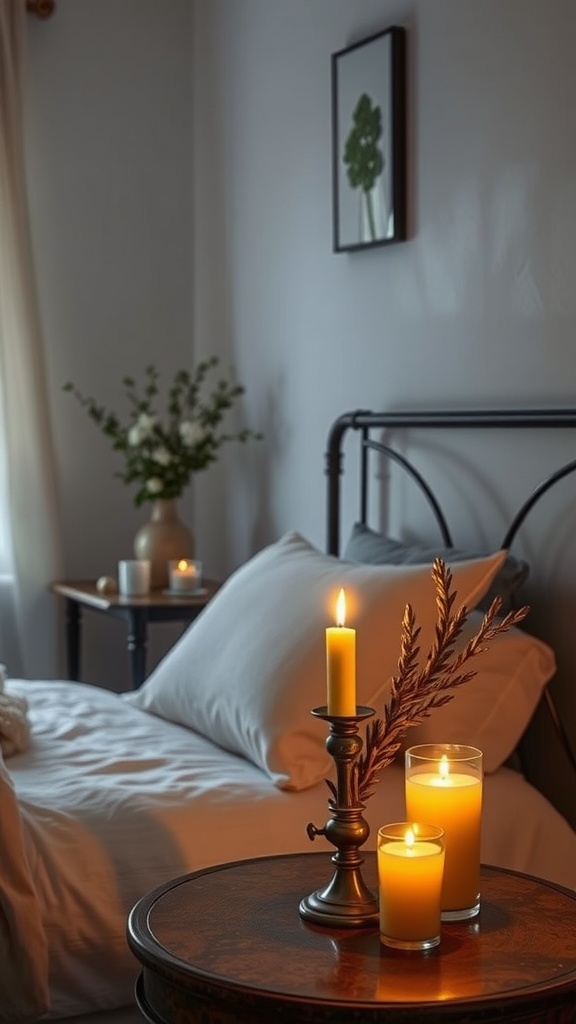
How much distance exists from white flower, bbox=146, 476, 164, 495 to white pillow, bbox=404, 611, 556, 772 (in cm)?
143

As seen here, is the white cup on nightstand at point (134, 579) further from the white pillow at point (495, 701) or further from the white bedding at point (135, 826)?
the white pillow at point (495, 701)

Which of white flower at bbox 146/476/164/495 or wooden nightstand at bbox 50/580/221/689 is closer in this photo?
wooden nightstand at bbox 50/580/221/689

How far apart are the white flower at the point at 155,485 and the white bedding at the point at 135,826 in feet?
3.99

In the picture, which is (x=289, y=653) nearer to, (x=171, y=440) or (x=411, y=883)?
(x=411, y=883)

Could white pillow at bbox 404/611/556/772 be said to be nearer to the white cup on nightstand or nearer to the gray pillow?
the gray pillow

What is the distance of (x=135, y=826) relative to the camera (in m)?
1.97

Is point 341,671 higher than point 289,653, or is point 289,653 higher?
point 341,671

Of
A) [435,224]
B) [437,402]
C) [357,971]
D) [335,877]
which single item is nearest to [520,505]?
[437,402]

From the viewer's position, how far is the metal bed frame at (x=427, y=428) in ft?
7.80

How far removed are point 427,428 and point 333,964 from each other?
1.57 meters

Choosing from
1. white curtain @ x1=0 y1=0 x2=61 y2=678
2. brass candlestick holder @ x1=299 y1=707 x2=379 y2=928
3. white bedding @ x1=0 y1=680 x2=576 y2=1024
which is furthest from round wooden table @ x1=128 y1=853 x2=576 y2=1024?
white curtain @ x1=0 y1=0 x2=61 y2=678

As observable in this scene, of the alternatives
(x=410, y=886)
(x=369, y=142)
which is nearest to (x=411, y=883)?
(x=410, y=886)

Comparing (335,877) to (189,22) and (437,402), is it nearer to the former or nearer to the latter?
(437,402)

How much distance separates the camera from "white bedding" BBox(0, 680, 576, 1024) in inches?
73.8
